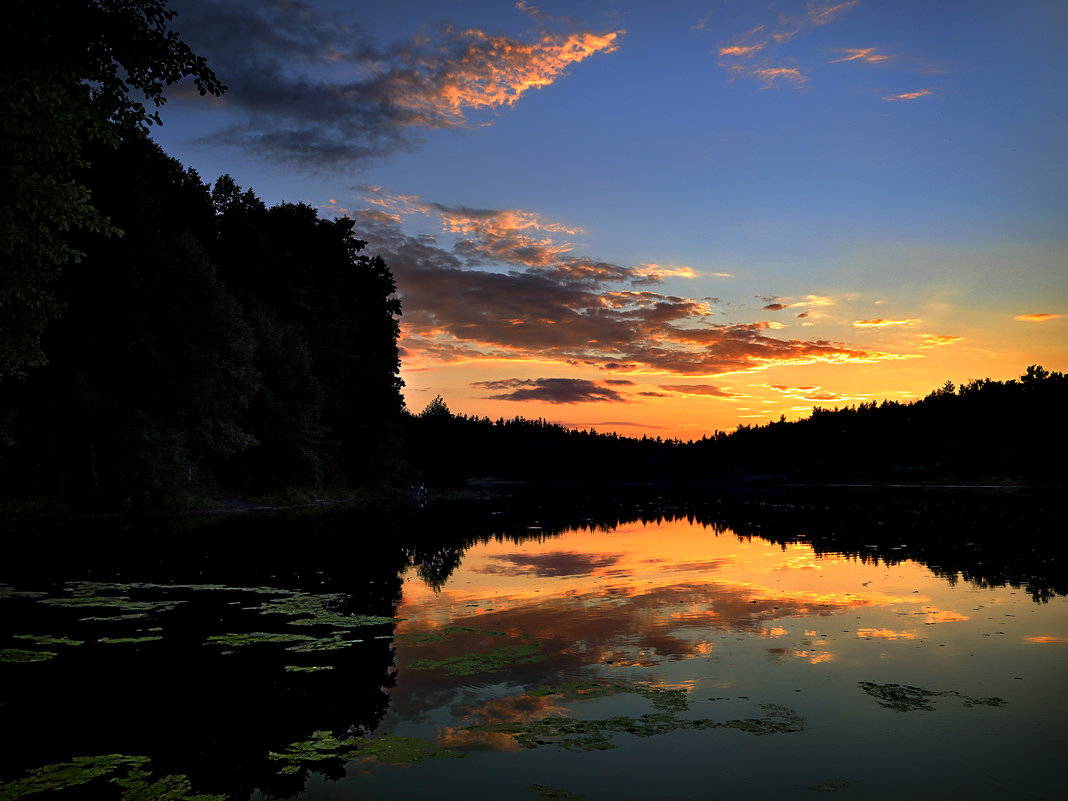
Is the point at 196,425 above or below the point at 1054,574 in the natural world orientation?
above

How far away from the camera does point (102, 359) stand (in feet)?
144

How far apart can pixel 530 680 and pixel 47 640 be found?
9214 millimetres

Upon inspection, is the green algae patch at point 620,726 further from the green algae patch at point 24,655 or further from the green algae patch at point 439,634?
the green algae patch at point 24,655

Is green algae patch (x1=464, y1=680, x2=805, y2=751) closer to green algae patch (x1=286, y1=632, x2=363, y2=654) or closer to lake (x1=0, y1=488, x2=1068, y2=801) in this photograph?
lake (x1=0, y1=488, x2=1068, y2=801)

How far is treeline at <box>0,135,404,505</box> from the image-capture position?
136 feet

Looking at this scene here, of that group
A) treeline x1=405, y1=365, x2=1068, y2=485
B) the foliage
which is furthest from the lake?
treeline x1=405, y1=365, x2=1068, y2=485

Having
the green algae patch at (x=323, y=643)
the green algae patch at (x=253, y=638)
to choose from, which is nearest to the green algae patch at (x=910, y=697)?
the green algae patch at (x=323, y=643)

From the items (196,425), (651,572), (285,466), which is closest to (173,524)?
(196,425)

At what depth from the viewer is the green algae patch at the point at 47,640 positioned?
12.6 m

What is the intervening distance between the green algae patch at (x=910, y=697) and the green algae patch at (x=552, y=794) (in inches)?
212

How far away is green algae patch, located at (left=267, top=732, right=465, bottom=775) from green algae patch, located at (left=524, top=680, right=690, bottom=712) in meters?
2.41

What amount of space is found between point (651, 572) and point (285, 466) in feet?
153

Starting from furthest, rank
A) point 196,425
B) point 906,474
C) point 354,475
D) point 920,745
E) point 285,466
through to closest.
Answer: point 906,474 < point 354,475 < point 285,466 < point 196,425 < point 920,745

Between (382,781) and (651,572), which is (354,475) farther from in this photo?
(382,781)
